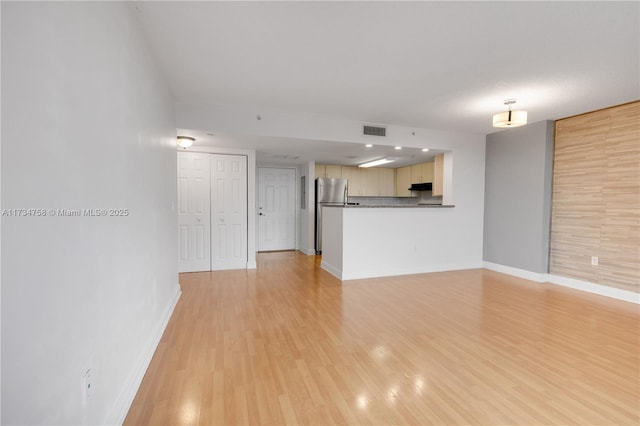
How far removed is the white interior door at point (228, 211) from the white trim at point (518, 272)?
4.42 metres

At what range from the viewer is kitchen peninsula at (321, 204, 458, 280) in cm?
452

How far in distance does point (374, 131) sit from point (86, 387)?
4337 mm

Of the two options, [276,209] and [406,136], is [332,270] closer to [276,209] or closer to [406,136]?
[406,136]

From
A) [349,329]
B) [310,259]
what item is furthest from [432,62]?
[310,259]

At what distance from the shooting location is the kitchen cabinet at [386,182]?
25.6 ft

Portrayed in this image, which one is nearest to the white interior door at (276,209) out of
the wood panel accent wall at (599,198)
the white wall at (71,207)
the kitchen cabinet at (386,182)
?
the kitchen cabinet at (386,182)

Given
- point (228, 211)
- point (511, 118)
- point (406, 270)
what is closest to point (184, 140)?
point (228, 211)

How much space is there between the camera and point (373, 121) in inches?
177

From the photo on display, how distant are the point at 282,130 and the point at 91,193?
9.88ft

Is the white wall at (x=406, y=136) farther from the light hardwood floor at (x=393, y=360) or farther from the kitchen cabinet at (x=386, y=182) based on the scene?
the kitchen cabinet at (x=386, y=182)

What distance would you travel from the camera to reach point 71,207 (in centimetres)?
112

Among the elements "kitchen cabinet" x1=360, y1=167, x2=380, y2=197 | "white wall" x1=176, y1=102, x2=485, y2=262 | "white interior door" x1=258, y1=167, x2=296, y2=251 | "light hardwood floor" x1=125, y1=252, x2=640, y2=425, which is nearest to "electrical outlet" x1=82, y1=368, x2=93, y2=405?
"light hardwood floor" x1=125, y1=252, x2=640, y2=425

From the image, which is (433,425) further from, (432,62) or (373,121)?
(373,121)

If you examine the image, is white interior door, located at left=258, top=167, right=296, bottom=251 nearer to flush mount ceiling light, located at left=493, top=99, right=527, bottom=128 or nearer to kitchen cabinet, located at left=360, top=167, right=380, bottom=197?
kitchen cabinet, located at left=360, top=167, right=380, bottom=197
